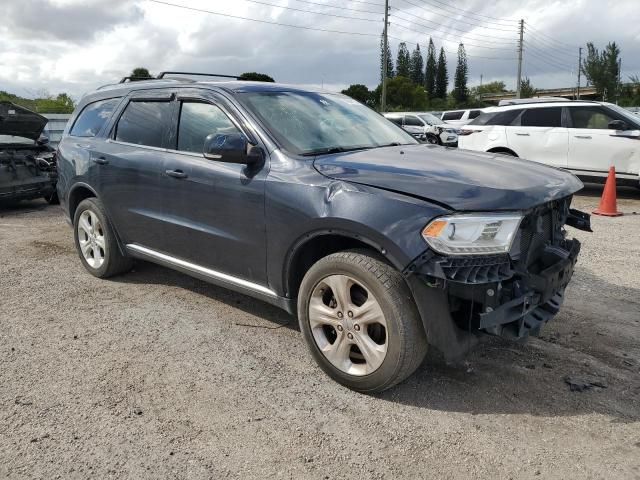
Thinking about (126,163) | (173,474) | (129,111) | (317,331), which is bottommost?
(173,474)

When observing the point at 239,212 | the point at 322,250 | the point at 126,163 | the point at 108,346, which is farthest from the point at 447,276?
the point at 126,163

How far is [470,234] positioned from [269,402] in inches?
55.8

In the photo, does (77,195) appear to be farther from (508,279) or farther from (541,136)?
(541,136)

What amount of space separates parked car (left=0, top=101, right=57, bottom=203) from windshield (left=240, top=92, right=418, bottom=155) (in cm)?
642

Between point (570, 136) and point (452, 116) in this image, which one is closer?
point (570, 136)

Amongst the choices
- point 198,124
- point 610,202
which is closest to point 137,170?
point 198,124

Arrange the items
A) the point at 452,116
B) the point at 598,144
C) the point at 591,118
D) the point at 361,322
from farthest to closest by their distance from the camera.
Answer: the point at 452,116
the point at 591,118
the point at 598,144
the point at 361,322

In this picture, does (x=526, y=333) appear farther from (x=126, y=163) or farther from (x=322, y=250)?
(x=126, y=163)

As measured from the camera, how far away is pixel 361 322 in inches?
119

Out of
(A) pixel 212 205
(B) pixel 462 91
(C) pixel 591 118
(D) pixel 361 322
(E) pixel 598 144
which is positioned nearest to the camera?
(D) pixel 361 322

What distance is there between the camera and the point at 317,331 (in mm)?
3268

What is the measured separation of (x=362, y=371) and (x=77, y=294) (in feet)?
9.66

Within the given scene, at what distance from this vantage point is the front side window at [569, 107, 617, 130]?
989cm

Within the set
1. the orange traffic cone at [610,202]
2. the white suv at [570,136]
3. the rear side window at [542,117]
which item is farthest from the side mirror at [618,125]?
the orange traffic cone at [610,202]
